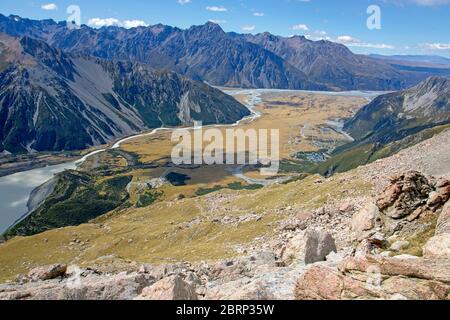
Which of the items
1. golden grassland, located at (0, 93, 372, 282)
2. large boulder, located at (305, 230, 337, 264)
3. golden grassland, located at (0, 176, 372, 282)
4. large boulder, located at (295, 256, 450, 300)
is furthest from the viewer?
golden grassland, located at (0, 176, 372, 282)

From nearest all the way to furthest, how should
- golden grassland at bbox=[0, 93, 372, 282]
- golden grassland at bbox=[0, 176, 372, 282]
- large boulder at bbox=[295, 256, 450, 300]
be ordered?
large boulder at bbox=[295, 256, 450, 300] < golden grassland at bbox=[0, 93, 372, 282] < golden grassland at bbox=[0, 176, 372, 282]

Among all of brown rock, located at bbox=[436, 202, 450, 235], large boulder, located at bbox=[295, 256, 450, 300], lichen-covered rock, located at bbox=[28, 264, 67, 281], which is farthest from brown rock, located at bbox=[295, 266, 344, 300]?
lichen-covered rock, located at bbox=[28, 264, 67, 281]

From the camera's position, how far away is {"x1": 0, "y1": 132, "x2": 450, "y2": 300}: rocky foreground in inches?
1007

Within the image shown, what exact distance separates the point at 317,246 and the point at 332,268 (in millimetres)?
13065

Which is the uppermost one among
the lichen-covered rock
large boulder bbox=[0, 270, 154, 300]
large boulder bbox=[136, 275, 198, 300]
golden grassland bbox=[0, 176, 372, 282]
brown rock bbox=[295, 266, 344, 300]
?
brown rock bbox=[295, 266, 344, 300]

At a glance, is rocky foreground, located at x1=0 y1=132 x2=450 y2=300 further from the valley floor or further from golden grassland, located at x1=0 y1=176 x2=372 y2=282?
golden grassland, located at x1=0 y1=176 x2=372 y2=282

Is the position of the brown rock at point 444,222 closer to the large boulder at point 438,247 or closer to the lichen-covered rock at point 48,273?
the large boulder at point 438,247

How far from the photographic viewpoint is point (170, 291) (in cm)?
2669

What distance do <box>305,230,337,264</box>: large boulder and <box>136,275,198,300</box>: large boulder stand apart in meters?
15.7

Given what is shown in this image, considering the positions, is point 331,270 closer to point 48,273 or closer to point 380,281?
point 380,281

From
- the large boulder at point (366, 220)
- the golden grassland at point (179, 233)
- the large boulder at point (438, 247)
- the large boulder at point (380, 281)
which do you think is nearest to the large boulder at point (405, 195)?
the large boulder at point (366, 220)
